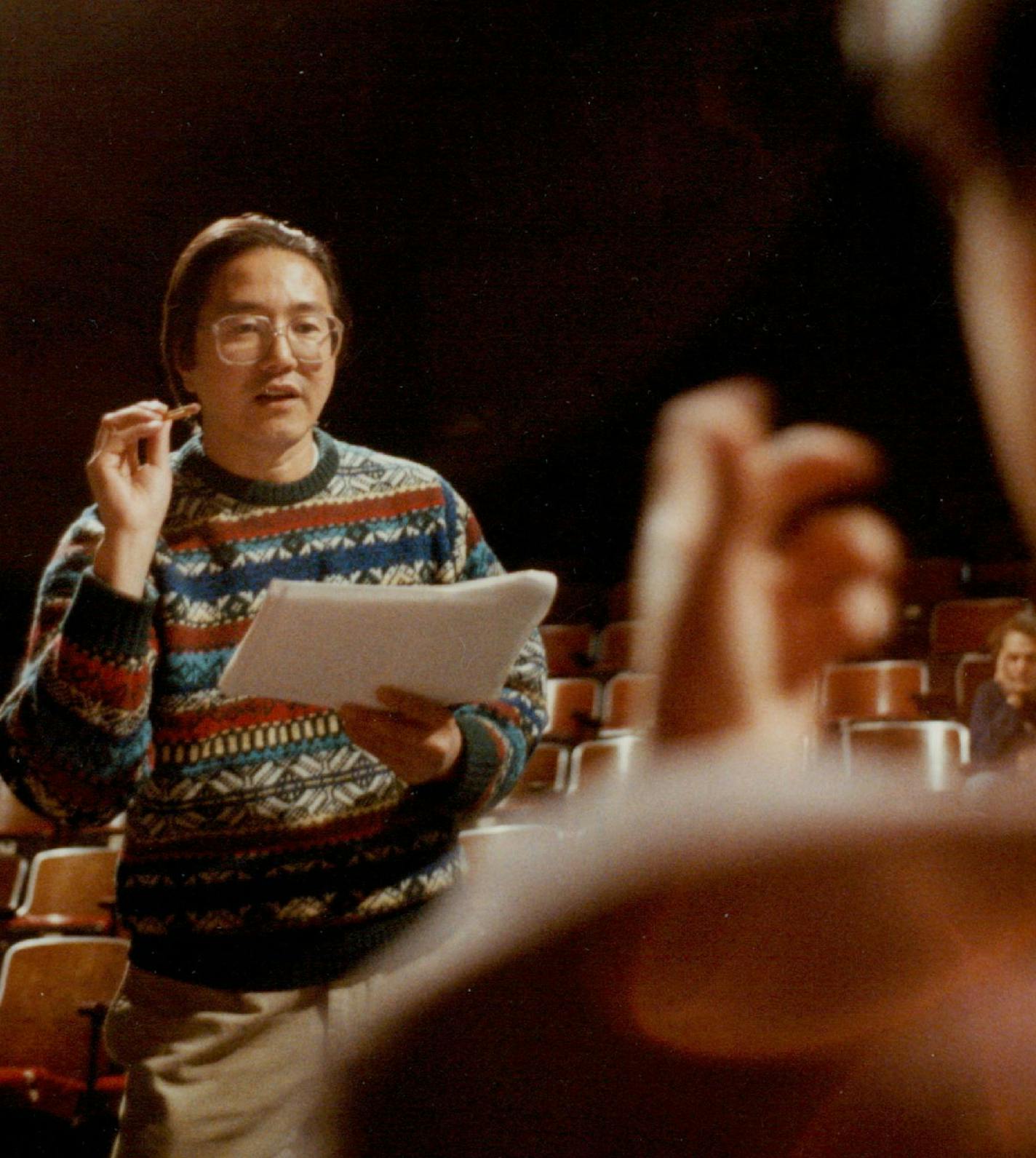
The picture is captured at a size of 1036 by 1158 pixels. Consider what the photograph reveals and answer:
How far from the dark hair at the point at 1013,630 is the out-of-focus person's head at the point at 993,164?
2.30m

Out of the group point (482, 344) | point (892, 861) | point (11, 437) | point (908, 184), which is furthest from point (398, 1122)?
point (11, 437)

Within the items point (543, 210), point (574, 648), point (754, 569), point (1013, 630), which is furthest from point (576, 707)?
point (754, 569)

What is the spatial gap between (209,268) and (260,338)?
2.7 inches

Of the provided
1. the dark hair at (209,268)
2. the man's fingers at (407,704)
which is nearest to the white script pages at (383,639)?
the man's fingers at (407,704)

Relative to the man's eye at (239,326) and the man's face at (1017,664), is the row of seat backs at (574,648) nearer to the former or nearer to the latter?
the man's face at (1017,664)

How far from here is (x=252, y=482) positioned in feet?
2.47

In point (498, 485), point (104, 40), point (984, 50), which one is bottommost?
point (984, 50)

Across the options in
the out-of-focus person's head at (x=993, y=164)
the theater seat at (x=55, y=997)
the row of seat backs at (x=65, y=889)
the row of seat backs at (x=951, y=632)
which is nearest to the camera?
the out-of-focus person's head at (x=993, y=164)

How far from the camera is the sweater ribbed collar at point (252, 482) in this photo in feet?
2.45

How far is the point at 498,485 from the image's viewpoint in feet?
2.48

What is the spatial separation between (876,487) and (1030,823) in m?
0.06

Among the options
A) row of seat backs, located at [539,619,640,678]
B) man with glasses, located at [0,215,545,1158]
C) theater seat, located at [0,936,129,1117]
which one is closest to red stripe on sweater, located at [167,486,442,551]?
man with glasses, located at [0,215,545,1158]

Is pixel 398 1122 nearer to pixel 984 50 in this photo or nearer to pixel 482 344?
pixel 984 50

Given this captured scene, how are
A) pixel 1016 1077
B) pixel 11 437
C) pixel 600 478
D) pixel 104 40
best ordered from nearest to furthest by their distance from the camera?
pixel 1016 1077, pixel 600 478, pixel 104 40, pixel 11 437
